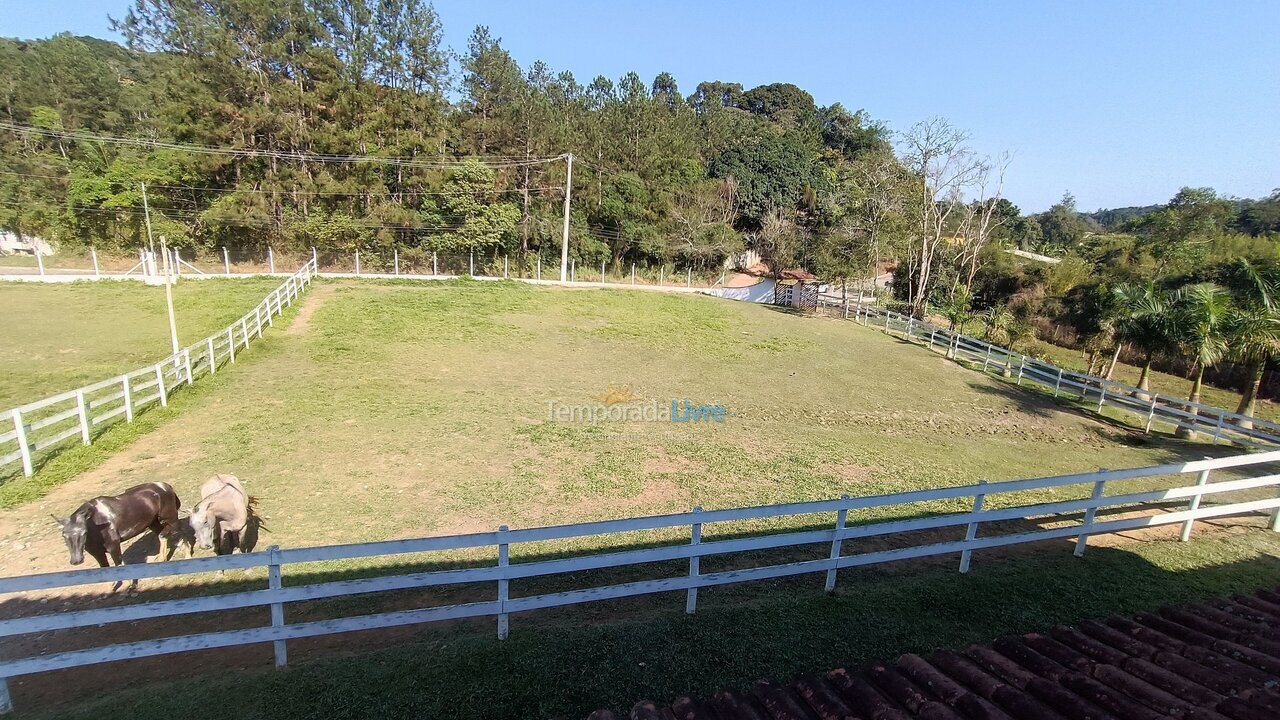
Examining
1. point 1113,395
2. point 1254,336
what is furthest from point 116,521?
point 1113,395

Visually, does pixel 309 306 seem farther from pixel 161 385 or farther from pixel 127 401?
pixel 127 401

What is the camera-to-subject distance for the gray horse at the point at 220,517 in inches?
210

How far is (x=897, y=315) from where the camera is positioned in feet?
86.7

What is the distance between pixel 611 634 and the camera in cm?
418

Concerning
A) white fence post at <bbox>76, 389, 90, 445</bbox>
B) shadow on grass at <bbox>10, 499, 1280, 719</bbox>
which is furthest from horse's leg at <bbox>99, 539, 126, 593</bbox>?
white fence post at <bbox>76, 389, 90, 445</bbox>

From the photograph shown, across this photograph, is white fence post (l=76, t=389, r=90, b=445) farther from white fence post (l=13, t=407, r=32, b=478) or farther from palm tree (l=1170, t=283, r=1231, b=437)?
palm tree (l=1170, t=283, r=1231, b=437)

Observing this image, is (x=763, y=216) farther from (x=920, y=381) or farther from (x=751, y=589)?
(x=751, y=589)

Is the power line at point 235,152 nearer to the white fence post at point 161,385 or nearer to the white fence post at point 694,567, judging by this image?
the white fence post at point 161,385

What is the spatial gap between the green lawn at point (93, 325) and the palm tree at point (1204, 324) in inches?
936

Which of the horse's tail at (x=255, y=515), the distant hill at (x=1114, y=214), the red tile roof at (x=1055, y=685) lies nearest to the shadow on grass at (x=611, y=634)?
the red tile roof at (x=1055, y=685)

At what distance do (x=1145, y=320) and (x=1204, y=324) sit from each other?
158 cm

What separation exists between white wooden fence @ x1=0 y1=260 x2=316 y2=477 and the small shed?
29129 mm

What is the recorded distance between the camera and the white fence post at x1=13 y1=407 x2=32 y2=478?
712 cm

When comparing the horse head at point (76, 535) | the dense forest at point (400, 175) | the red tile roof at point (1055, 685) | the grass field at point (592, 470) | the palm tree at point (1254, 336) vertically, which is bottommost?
the grass field at point (592, 470)
